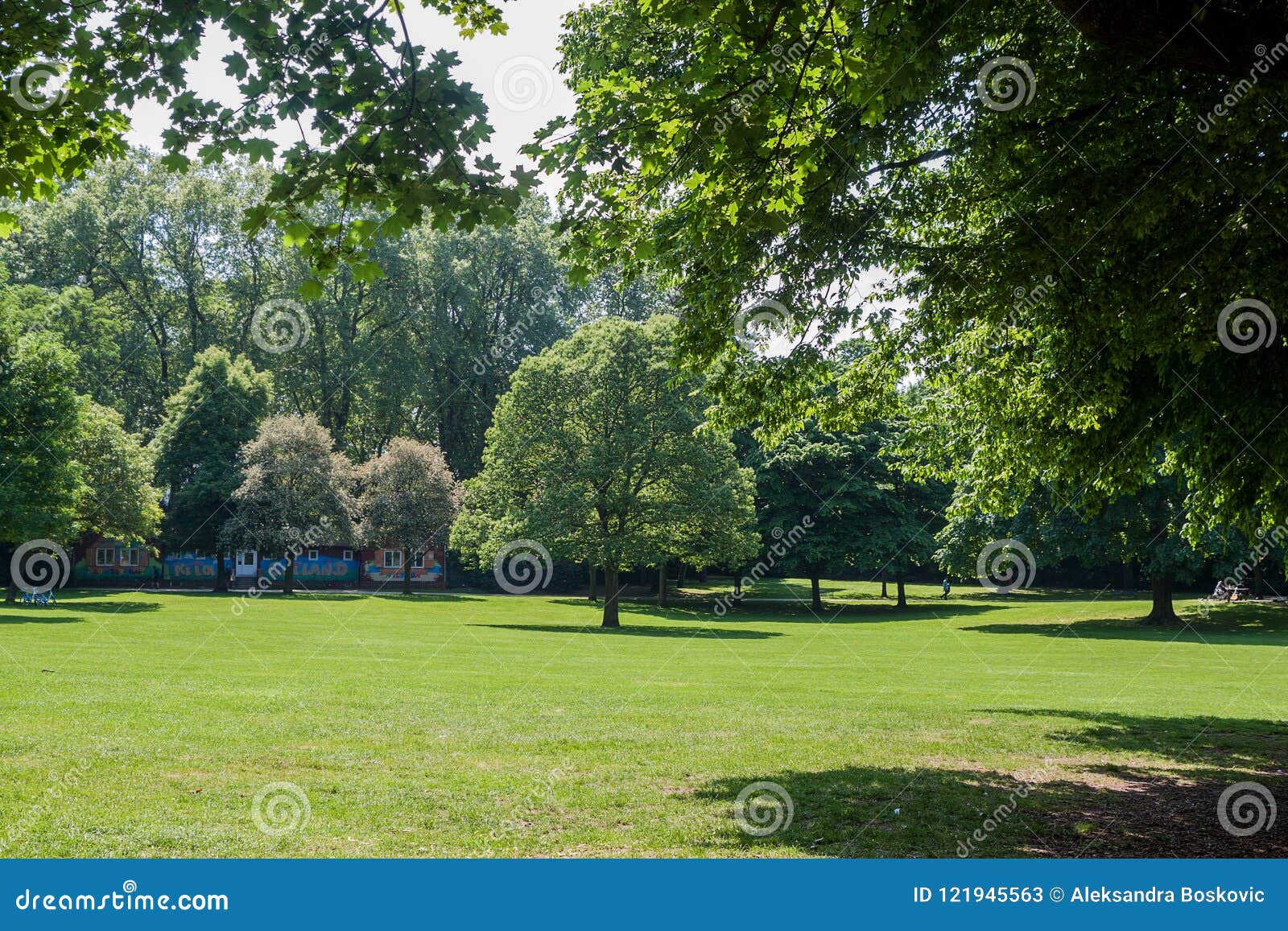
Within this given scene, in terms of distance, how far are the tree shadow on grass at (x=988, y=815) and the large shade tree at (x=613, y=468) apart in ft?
88.0

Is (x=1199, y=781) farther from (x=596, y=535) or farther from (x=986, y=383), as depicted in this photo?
(x=596, y=535)

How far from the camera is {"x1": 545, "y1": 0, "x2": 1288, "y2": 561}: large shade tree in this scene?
8.04m

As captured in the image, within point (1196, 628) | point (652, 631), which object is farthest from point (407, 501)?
point (1196, 628)

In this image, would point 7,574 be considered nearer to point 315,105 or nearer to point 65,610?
point 65,610

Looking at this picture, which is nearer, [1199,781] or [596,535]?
[1199,781]

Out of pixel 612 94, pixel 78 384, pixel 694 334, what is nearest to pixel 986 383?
pixel 694 334

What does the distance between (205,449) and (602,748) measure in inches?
1953

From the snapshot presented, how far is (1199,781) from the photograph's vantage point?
34.6 feet

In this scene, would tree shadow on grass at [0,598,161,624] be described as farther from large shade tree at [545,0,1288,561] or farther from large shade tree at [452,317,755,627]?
large shade tree at [545,0,1288,561]

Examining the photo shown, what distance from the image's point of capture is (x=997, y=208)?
11.9 metres

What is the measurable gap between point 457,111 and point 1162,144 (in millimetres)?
6897

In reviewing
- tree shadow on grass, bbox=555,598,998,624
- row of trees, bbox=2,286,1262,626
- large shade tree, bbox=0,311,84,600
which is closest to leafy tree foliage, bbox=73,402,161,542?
row of trees, bbox=2,286,1262,626

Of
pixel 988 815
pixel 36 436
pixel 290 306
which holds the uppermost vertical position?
pixel 290 306

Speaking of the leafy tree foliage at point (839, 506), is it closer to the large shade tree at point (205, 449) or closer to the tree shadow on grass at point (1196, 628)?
the tree shadow on grass at point (1196, 628)
